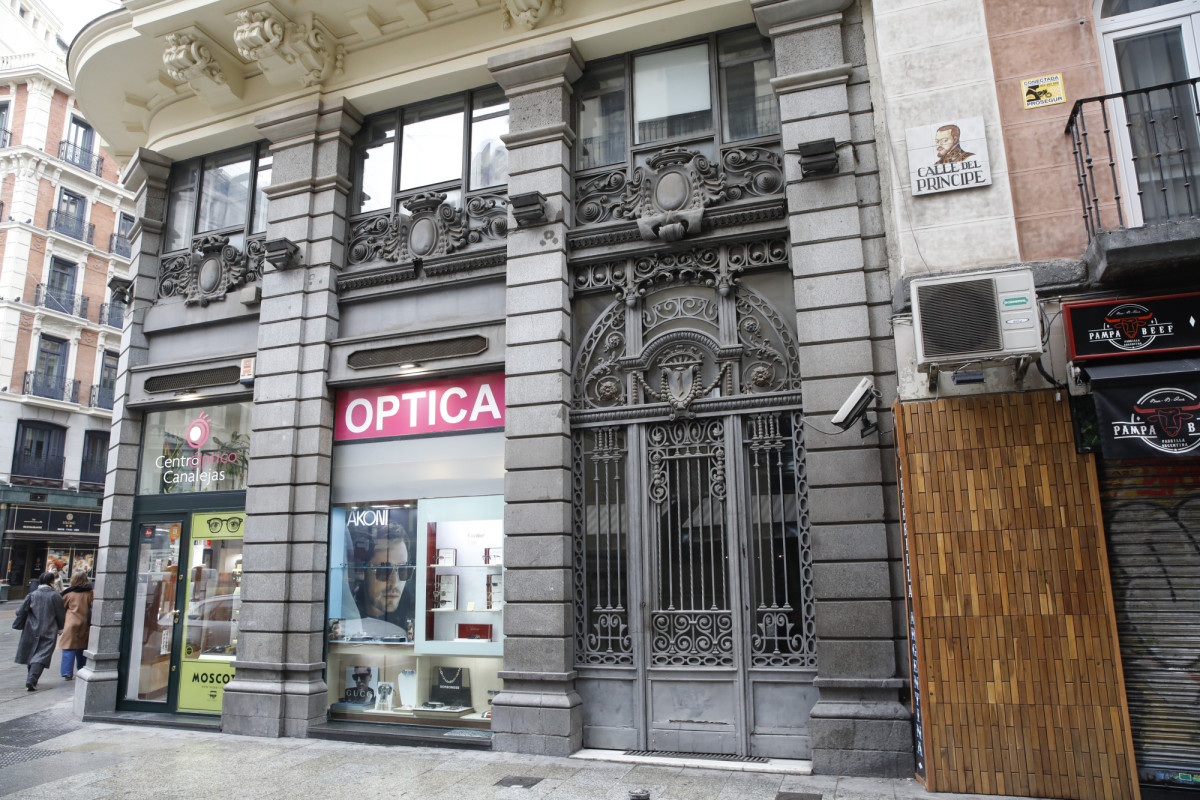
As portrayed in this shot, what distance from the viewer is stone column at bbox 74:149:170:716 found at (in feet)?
35.5

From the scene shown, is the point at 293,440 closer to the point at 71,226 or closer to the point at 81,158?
the point at 71,226

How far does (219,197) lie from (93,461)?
2650cm

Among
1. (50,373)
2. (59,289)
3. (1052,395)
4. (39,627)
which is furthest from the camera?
(59,289)

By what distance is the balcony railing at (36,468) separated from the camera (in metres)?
29.2

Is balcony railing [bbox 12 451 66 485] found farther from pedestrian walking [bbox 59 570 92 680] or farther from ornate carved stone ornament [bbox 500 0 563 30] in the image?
ornate carved stone ornament [bbox 500 0 563 30]

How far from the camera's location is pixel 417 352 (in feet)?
31.8

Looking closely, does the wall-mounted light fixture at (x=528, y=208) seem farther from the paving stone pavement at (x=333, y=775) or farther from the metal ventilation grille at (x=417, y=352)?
the paving stone pavement at (x=333, y=775)

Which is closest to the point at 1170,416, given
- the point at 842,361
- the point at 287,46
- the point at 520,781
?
the point at 842,361

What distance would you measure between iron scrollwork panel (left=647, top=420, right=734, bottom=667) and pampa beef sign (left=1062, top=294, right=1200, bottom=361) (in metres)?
3.40

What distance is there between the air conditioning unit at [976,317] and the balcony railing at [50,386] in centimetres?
3387

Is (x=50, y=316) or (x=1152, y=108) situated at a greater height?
(x=50, y=316)

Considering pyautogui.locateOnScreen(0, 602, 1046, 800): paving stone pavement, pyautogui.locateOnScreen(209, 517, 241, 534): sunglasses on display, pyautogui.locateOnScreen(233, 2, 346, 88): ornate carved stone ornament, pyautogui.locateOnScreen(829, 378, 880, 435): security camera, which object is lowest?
pyautogui.locateOnScreen(0, 602, 1046, 800): paving stone pavement

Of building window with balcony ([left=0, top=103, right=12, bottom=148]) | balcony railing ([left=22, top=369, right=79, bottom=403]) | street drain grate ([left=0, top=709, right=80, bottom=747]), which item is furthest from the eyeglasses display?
building window with balcony ([left=0, top=103, right=12, bottom=148])

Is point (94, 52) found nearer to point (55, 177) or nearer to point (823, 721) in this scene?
point (823, 721)
